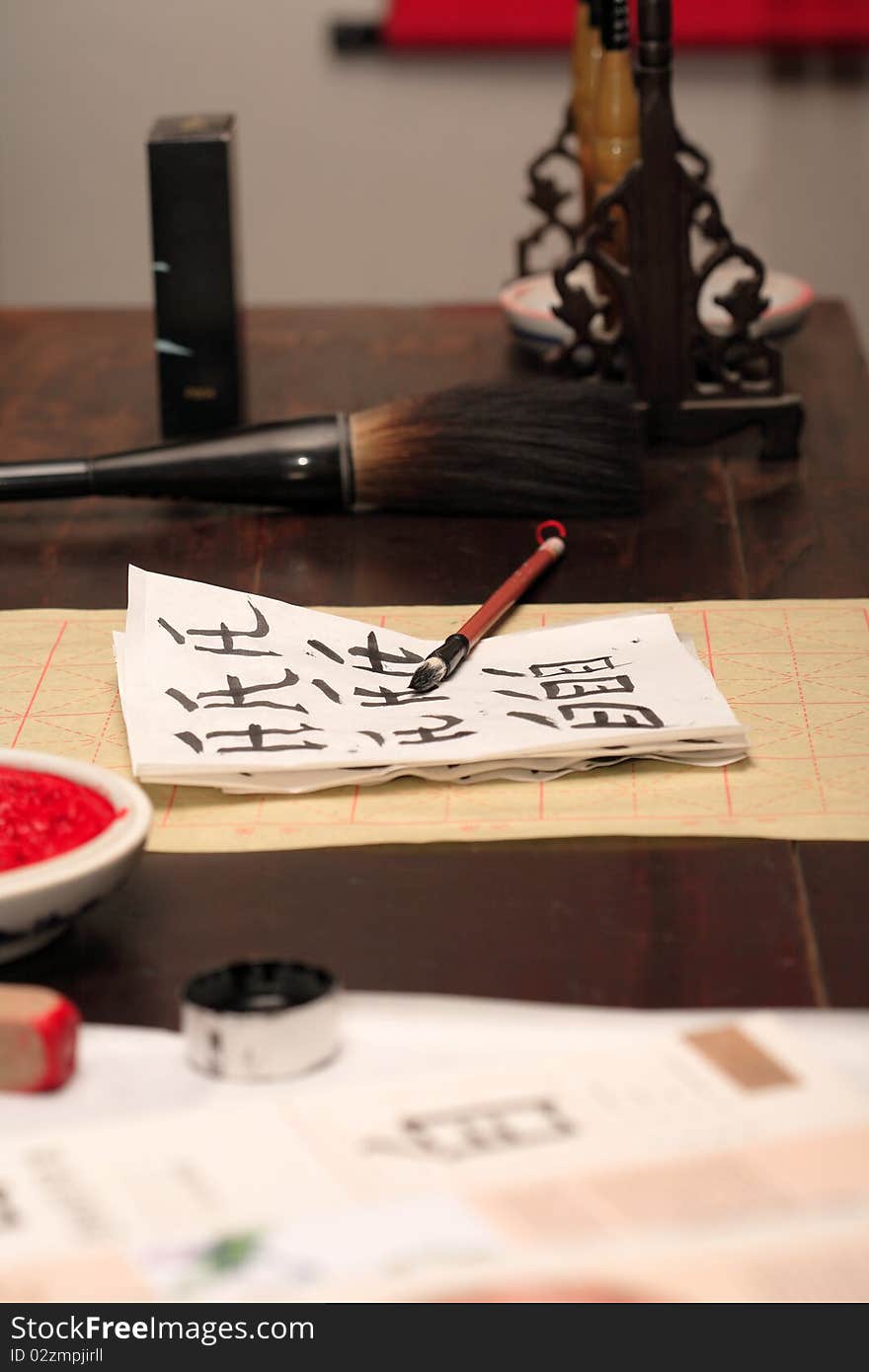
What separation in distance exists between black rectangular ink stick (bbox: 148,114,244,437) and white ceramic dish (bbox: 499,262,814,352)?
30cm

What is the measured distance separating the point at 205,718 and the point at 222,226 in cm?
65

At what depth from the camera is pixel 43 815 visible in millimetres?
681

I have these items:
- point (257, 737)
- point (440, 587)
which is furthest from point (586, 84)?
point (257, 737)

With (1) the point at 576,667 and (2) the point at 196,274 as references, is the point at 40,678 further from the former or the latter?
(2) the point at 196,274

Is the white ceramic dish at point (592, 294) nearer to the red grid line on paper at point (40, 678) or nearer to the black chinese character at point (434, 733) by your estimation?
the red grid line on paper at point (40, 678)

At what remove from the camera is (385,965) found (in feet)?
2.16

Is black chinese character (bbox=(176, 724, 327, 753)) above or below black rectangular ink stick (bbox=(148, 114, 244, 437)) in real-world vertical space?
below

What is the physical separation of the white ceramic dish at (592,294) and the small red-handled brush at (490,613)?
0.43 metres

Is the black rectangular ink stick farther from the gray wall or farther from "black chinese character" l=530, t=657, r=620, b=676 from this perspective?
the gray wall

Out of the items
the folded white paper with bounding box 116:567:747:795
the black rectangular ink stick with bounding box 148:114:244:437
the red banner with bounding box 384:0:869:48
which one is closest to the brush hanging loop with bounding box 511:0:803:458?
the black rectangular ink stick with bounding box 148:114:244:437

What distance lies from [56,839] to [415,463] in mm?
602

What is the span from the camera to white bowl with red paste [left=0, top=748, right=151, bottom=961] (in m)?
0.61

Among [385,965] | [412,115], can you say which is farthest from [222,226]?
[412,115]
